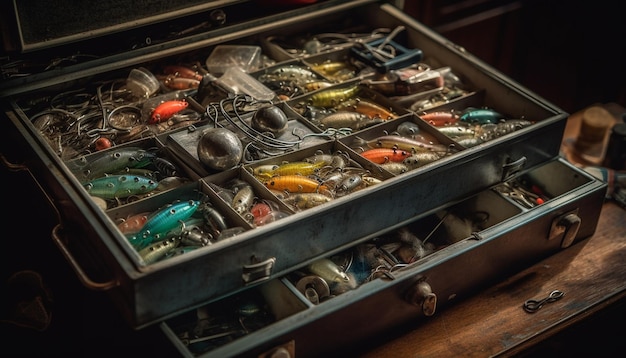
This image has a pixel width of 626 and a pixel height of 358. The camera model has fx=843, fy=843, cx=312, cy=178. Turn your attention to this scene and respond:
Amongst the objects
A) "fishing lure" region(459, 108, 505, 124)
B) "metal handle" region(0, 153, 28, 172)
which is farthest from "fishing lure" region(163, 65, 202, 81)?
"fishing lure" region(459, 108, 505, 124)

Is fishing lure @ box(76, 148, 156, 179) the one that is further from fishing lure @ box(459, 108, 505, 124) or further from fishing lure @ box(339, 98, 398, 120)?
fishing lure @ box(459, 108, 505, 124)

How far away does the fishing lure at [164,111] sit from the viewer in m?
2.38

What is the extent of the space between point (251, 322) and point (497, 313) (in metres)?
0.66

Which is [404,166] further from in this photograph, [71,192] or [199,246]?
[71,192]

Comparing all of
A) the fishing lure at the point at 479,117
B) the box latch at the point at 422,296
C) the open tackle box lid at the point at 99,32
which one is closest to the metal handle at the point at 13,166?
the open tackle box lid at the point at 99,32

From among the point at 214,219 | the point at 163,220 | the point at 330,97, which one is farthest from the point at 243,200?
the point at 330,97

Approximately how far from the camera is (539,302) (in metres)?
2.27

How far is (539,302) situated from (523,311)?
0.19 ft

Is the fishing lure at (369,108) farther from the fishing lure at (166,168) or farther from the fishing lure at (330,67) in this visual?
the fishing lure at (166,168)

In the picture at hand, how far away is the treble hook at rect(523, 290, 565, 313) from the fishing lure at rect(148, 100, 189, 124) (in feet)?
3.63

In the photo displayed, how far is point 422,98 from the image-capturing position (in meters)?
2.62

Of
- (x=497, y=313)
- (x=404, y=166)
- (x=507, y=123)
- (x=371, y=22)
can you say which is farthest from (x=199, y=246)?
(x=371, y=22)

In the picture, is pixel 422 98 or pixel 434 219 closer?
pixel 434 219

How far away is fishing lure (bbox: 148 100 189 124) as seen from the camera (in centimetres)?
238
